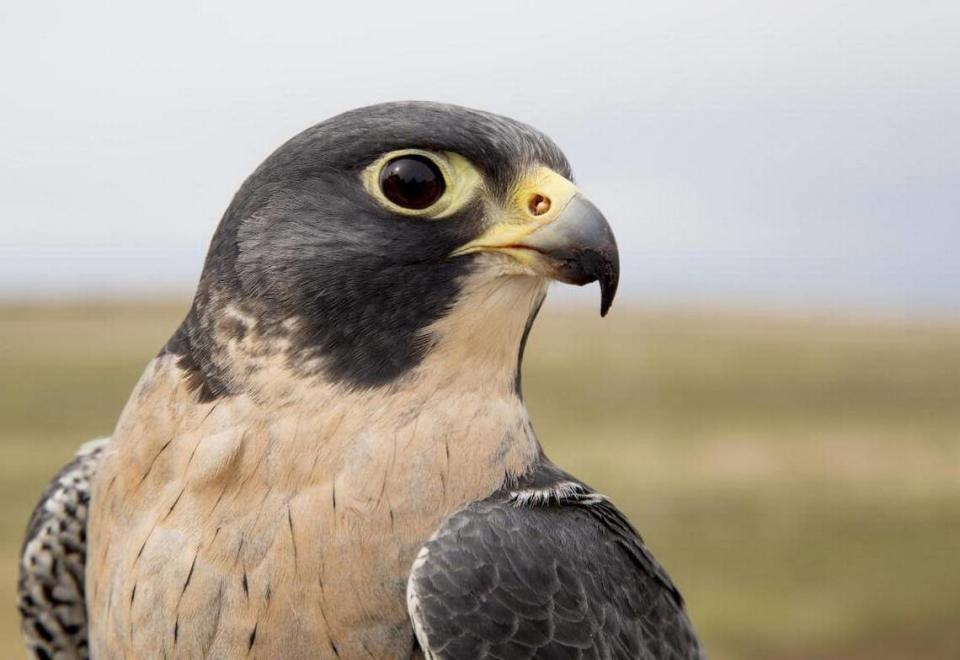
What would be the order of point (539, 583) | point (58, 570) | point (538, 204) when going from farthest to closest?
1. point (58, 570)
2. point (538, 204)
3. point (539, 583)

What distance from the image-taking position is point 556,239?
2.82 meters

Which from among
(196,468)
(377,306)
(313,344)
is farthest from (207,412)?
(377,306)

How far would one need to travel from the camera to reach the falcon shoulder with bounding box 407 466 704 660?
262 centimetres

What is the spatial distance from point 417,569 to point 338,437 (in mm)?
389

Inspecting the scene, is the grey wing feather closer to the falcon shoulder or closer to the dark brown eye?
the falcon shoulder

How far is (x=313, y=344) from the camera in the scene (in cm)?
282

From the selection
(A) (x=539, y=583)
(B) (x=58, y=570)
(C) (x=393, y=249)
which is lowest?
(B) (x=58, y=570)

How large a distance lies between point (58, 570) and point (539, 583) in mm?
1613

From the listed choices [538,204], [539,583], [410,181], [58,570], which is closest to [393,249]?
[410,181]

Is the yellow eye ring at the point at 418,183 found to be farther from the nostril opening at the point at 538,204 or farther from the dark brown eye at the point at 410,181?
the nostril opening at the point at 538,204

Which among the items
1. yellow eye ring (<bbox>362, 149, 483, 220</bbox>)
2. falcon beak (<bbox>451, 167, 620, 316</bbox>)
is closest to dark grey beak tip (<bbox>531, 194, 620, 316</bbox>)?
falcon beak (<bbox>451, 167, 620, 316</bbox>)

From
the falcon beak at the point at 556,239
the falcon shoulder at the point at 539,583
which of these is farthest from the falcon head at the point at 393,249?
the falcon shoulder at the point at 539,583

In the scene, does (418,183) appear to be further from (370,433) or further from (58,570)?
(58,570)

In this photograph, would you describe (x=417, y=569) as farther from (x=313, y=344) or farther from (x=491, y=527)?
(x=313, y=344)
